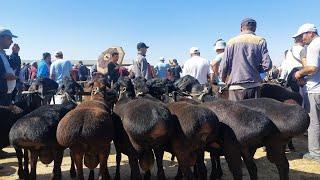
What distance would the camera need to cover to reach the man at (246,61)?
674 centimetres

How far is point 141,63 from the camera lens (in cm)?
1072

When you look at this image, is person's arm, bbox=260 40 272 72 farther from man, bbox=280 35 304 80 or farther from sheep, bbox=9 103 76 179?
sheep, bbox=9 103 76 179

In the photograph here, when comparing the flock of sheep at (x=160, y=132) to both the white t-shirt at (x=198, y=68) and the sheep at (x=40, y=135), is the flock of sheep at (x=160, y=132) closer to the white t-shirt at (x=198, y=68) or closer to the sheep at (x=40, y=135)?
the sheep at (x=40, y=135)

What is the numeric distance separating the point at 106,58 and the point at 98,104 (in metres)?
5.41

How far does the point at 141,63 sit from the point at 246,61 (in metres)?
4.56

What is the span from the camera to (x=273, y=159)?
508 centimetres

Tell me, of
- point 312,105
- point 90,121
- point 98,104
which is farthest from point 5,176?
point 312,105

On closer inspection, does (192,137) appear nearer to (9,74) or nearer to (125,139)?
(125,139)

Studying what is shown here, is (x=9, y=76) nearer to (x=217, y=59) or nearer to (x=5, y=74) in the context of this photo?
(x=5, y=74)

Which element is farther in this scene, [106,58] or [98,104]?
[106,58]

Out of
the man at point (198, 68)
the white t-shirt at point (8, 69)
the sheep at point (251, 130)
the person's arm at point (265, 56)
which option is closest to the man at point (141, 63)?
the man at point (198, 68)

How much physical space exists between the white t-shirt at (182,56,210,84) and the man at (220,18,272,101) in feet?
12.4

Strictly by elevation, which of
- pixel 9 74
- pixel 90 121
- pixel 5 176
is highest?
pixel 9 74

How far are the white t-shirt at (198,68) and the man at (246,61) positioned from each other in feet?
12.4
